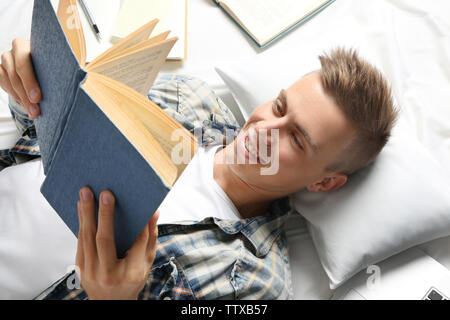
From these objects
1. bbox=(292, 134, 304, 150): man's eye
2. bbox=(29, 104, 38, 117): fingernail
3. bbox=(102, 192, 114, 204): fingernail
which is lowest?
bbox=(292, 134, 304, 150): man's eye

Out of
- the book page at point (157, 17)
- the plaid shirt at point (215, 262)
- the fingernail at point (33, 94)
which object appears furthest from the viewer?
the book page at point (157, 17)

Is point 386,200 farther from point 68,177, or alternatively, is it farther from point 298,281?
point 68,177

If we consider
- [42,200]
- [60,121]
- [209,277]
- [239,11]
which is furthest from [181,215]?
[239,11]

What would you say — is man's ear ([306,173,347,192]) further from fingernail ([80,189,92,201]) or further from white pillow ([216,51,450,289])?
fingernail ([80,189,92,201])

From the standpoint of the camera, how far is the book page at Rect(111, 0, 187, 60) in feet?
3.67

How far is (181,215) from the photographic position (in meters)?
0.87

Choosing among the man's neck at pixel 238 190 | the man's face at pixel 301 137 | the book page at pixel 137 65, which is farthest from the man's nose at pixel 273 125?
the book page at pixel 137 65

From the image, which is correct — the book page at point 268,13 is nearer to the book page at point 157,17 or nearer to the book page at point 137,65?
the book page at point 157,17

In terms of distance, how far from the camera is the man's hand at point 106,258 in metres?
0.50

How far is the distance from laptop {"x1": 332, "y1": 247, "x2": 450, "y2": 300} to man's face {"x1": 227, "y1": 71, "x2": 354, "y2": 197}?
0.83 ft

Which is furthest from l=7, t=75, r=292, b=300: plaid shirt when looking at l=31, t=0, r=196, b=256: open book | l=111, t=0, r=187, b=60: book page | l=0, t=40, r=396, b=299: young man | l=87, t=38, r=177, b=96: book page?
l=111, t=0, r=187, b=60: book page

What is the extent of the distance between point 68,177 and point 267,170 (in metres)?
0.50

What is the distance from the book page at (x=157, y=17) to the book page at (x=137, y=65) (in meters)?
0.57

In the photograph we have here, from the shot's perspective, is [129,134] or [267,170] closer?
[129,134]
